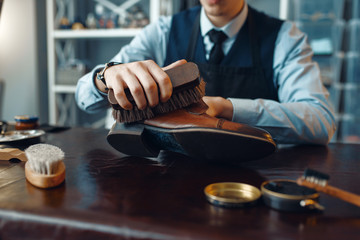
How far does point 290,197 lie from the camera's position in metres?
0.44

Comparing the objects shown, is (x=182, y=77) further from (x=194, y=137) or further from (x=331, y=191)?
(x=331, y=191)

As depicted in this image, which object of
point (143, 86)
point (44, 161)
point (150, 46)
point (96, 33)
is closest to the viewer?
point (44, 161)

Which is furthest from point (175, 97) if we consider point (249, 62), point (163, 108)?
point (249, 62)

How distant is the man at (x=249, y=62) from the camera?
3.28ft

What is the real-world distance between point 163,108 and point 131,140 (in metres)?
0.10

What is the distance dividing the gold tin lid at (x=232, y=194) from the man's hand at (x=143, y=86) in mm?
239

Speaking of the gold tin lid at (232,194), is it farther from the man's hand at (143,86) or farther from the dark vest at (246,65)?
the dark vest at (246,65)

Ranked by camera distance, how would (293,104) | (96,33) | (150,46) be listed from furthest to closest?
(96,33) → (150,46) → (293,104)

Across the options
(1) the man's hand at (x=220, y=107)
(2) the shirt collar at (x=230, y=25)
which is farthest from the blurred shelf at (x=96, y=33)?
(1) the man's hand at (x=220, y=107)

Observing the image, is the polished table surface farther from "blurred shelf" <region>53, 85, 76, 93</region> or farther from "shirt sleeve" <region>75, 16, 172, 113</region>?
"blurred shelf" <region>53, 85, 76, 93</region>

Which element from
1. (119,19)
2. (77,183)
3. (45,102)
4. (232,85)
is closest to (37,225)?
(77,183)

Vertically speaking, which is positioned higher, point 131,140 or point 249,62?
point 249,62

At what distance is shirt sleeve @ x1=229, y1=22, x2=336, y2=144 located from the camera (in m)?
0.97

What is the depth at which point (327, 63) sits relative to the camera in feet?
8.19
